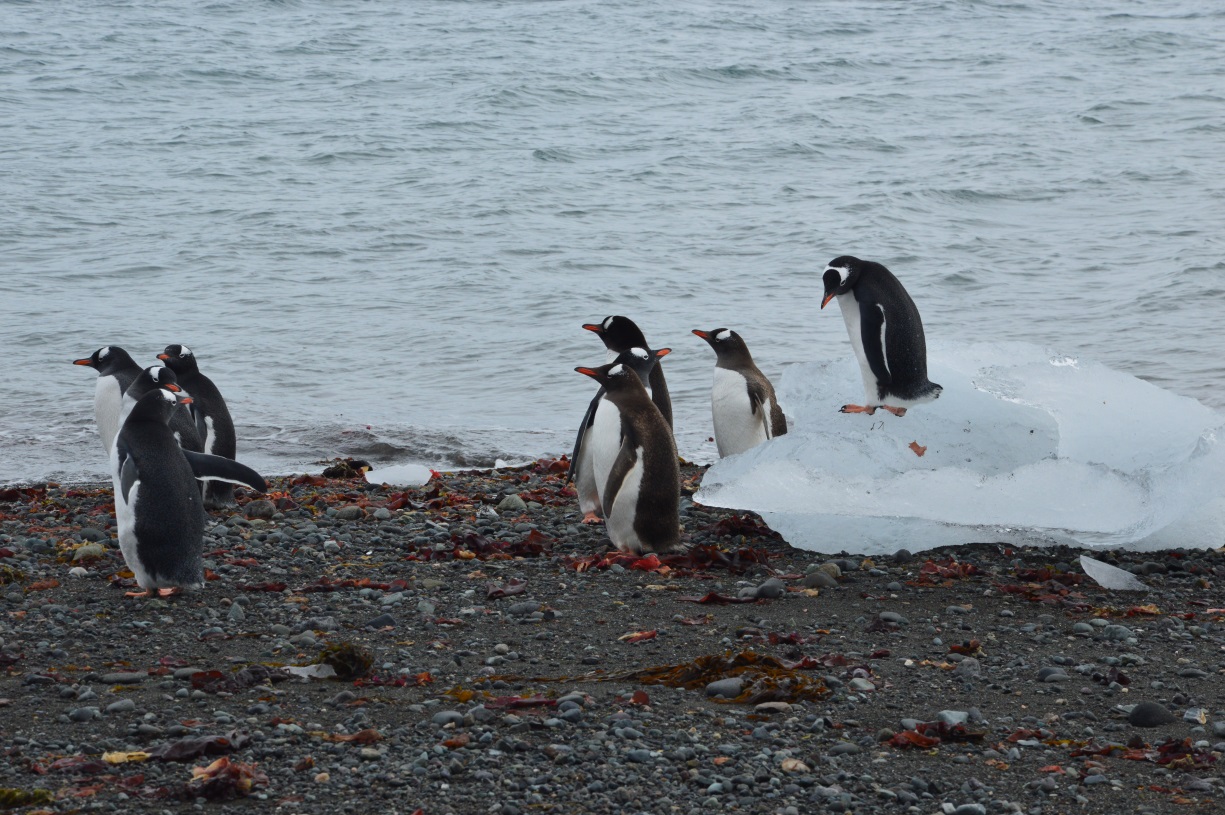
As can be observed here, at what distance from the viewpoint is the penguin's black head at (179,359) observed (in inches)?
282

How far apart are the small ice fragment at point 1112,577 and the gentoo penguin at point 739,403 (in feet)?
7.46

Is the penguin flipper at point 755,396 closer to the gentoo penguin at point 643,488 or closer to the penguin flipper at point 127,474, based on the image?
the gentoo penguin at point 643,488

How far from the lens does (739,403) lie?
734 centimetres

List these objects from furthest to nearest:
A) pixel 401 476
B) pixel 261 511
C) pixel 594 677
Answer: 1. pixel 401 476
2. pixel 261 511
3. pixel 594 677

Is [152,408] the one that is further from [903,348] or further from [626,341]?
[903,348]

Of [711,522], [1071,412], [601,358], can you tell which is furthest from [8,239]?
[1071,412]

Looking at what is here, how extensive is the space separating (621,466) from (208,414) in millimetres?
2608

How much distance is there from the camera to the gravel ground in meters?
3.23

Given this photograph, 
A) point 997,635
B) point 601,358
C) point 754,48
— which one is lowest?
point 601,358

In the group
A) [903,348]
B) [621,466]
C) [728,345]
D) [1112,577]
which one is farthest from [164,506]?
[1112,577]

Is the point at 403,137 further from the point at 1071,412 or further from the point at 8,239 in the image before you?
the point at 1071,412

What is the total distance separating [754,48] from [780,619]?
24245 mm

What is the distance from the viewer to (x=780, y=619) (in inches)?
189

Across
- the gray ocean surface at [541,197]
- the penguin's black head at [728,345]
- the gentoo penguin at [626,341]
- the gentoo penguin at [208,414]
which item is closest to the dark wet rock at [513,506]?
the gentoo penguin at [626,341]
